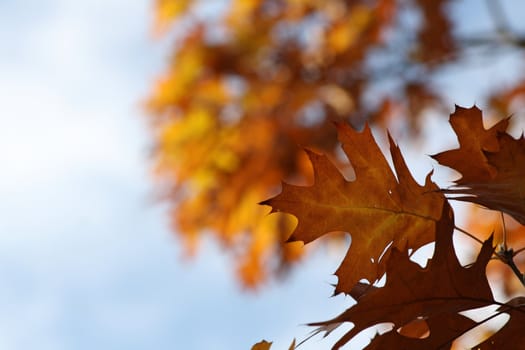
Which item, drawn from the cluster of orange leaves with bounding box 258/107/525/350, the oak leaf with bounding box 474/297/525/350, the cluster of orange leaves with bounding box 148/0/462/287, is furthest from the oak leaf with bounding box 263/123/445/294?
the cluster of orange leaves with bounding box 148/0/462/287

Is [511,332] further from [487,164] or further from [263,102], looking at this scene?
[263,102]

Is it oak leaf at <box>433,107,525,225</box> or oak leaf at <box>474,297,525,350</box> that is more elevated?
oak leaf at <box>433,107,525,225</box>

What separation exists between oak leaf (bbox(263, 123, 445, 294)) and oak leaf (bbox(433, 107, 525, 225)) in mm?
44

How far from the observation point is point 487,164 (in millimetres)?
728

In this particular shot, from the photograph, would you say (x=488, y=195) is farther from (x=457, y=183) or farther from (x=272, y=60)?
(x=272, y=60)

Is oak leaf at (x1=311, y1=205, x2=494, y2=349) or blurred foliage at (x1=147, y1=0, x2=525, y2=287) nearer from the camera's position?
oak leaf at (x1=311, y1=205, x2=494, y2=349)

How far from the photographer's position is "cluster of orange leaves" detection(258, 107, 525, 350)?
2.08 ft

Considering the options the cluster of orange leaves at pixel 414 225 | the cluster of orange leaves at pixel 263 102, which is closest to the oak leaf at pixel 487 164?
the cluster of orange leaves at pixel 414 225

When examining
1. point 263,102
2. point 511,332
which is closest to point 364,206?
point 511,332

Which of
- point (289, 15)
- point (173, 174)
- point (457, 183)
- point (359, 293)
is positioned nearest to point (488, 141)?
point (457, 183)

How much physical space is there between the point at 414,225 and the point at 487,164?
0.08 metres

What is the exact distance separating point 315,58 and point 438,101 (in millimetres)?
697

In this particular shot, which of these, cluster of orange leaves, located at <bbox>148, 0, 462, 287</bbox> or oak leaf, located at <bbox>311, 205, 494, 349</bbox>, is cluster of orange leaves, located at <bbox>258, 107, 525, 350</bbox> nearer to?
oak leaf, located at <bbox>311, 205, 494, 349</bbox>

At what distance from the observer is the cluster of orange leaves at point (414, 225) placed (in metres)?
0.63
